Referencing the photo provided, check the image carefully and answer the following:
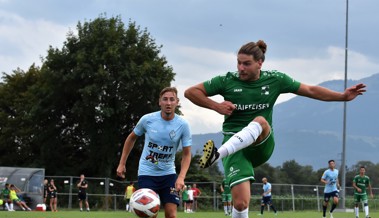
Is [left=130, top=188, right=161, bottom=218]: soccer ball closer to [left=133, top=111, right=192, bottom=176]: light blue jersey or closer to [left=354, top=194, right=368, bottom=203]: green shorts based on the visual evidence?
[left=133, top=111, right=192, bottom=176]: light blue jersey

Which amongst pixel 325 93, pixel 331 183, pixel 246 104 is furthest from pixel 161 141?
pixel 331 183

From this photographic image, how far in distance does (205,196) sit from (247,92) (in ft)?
132

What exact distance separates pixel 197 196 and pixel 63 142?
14.7 metres

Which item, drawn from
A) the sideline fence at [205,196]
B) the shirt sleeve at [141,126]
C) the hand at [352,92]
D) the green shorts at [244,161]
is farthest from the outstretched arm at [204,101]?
the sideline fence at [205,196]

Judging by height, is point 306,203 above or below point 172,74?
below

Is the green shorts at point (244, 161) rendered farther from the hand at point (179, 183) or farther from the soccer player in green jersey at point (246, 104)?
the hand at point (179, 183)

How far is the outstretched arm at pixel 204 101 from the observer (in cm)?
838

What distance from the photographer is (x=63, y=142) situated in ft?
184

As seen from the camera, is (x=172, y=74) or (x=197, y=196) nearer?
(x=197, y=196)

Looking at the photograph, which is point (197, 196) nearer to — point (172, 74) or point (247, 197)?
point (172, 74)

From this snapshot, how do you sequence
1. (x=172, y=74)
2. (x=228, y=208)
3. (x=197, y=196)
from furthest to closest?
(x=172, y=74) → (x=197, y=196) → (x=228, y=208)

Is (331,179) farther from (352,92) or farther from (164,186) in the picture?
(352,92)

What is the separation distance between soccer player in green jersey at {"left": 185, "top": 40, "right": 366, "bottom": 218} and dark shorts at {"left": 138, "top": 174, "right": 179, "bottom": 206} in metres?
1.82

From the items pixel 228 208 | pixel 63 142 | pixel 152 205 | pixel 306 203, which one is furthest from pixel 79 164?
pixel 152 205
